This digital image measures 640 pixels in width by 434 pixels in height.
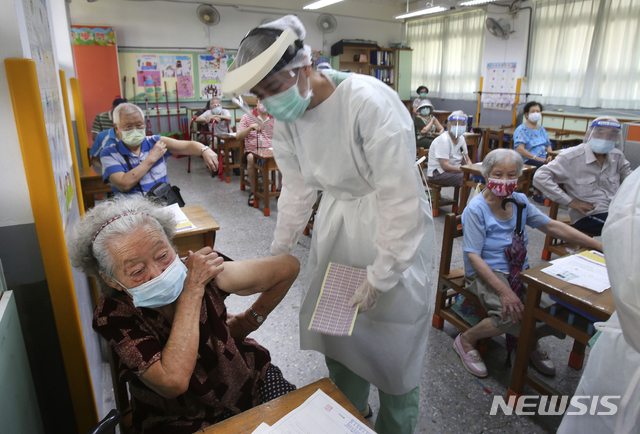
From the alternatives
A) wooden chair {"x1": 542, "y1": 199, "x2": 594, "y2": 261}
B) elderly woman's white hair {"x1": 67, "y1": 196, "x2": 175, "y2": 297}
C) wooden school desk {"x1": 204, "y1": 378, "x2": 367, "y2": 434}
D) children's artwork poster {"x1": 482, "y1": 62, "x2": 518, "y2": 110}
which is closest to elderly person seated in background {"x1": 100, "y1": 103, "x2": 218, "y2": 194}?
elderly woman's white hair {"x1": 67, "y1": 196, "x2": 175, "y2": 297}

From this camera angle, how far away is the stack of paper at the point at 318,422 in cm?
84

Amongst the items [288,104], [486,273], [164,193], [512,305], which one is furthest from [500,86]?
[288,104]

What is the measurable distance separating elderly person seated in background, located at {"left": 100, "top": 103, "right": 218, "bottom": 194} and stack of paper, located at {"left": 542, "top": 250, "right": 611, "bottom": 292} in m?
1.84

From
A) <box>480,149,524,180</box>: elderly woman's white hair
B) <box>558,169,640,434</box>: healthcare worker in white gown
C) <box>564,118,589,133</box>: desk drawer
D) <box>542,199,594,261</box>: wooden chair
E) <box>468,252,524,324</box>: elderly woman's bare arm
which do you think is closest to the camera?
<box>558,169,640,434</box>: healthcare worker in white gown

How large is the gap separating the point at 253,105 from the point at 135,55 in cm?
768

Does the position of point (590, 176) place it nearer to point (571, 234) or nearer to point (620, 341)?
point (571, 234)

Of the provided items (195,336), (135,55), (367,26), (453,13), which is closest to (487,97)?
(453,13)

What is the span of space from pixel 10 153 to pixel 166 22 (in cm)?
813

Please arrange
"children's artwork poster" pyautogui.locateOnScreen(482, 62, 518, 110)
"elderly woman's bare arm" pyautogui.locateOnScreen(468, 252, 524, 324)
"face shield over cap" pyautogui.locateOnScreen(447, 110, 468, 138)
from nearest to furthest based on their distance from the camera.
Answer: "elderly woman's bare arm" pyautogui.locateOnScreen(468, 252, 524, 324)
"face shield over cap" pyautogui.locateOnScreen(447, 110, 468, 138)
"children's artwork poster" pyautogui.locateOnScreen(482, 62, 518, 110)

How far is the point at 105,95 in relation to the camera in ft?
23.5

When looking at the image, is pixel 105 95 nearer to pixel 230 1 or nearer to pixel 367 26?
pixel 230 1

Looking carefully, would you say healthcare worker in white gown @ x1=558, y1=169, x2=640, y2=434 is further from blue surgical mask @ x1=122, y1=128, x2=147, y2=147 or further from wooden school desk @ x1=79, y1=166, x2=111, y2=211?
wooden school desk @ x1=79, y1=166, x2=111, y2=211

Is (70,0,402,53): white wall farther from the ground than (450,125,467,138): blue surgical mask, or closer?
farther from the ground

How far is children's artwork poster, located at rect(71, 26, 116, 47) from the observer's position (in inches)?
271
